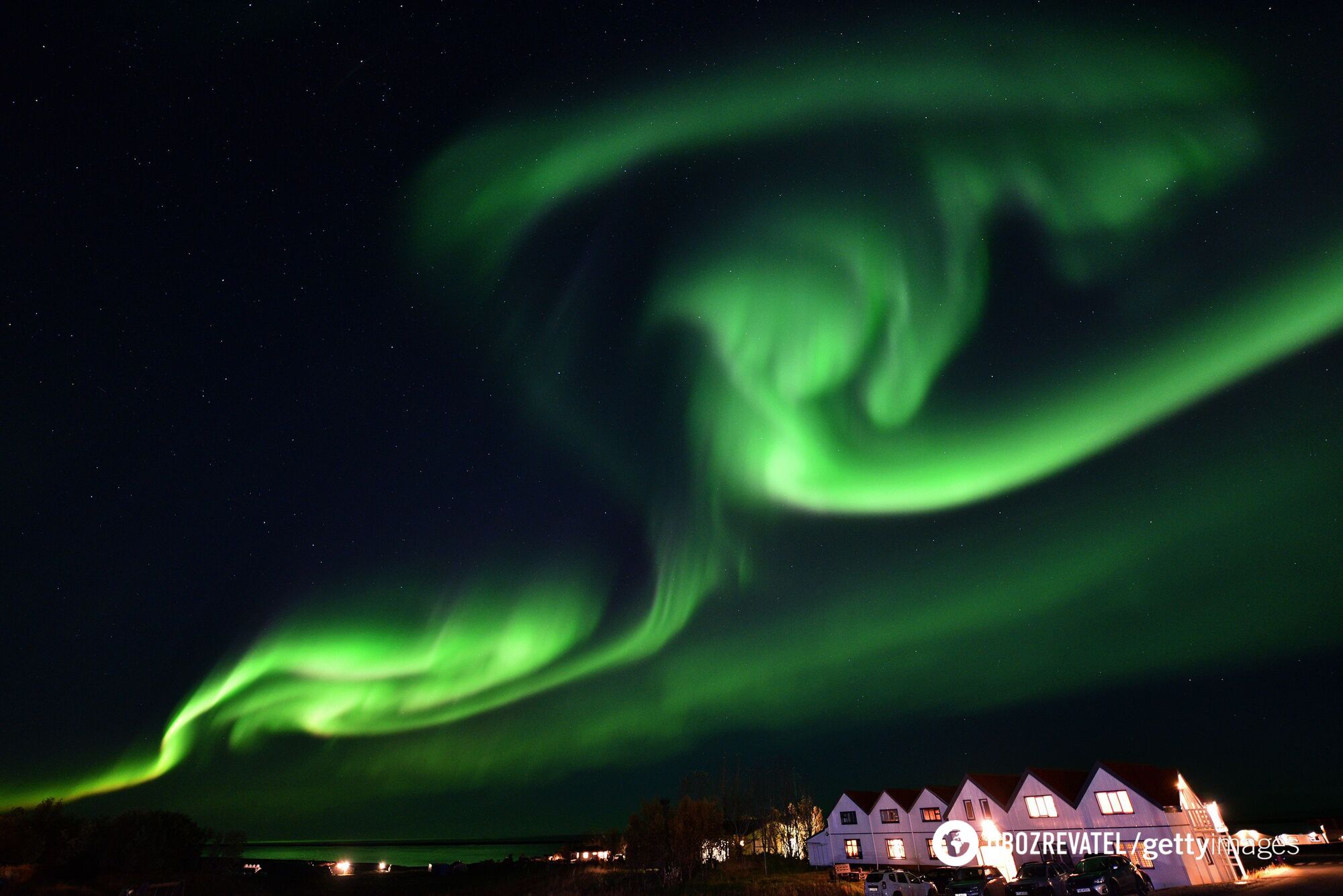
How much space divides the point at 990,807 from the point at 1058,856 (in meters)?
7.73

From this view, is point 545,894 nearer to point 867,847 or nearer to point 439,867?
point 867,847

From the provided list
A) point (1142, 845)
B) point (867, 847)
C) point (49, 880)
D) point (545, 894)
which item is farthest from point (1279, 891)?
point (49, 880)

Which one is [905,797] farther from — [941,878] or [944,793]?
[941,878]

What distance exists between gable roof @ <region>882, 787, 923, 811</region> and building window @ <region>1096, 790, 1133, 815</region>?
22.4 meters

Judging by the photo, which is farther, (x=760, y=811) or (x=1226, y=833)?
(x=760, y=811)

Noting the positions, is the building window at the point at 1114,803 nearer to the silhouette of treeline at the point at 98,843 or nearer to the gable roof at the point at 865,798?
the gable roof at the point at 865,798

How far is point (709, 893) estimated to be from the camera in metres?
45.7

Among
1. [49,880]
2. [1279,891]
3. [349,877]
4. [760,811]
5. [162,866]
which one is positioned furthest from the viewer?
[760,811]

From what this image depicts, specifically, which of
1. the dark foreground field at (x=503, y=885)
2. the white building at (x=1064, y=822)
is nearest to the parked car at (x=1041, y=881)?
the dark foreground field at (x=503, y=885)

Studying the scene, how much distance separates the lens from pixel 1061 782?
51.1 metres

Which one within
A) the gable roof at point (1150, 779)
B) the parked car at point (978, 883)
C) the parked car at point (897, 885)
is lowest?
the parked car at point (897, 885)

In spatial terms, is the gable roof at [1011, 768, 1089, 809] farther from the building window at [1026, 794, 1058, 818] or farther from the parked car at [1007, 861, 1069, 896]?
Answer: the parked car at [1007, 861, 1069, 896]

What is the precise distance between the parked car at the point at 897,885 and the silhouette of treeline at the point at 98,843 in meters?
61.8

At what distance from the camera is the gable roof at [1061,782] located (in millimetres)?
48812
